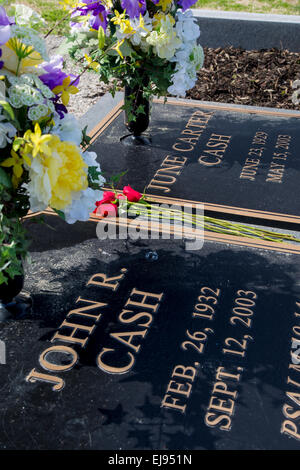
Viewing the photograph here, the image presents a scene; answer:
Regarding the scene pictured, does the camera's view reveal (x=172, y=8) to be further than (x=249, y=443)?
Yes

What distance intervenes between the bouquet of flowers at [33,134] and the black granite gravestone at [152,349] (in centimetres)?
59

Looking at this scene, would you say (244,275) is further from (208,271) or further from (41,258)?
(41,258)

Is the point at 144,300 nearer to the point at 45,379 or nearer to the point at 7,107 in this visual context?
the point at 45,379

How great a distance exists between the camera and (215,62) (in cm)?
708

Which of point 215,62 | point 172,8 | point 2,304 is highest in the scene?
point 172,8

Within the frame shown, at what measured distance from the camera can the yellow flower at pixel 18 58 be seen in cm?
193

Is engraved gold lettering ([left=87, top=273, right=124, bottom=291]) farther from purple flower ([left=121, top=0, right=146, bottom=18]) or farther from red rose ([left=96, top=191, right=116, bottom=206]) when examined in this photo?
purple flower ([left=121, top=0, right=146, bottom=18])

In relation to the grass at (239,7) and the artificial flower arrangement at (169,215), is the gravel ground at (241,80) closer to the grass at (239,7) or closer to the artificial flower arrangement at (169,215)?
the grass at (239,7)

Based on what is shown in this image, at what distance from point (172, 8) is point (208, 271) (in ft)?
6.50

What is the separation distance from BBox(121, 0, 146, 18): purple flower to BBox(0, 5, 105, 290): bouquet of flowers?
144 cm

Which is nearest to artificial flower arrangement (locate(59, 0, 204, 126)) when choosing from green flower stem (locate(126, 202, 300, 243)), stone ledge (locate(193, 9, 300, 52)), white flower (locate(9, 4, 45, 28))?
green flower stem (locate(126, 202, 300, 243))

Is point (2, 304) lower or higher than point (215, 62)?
higher
